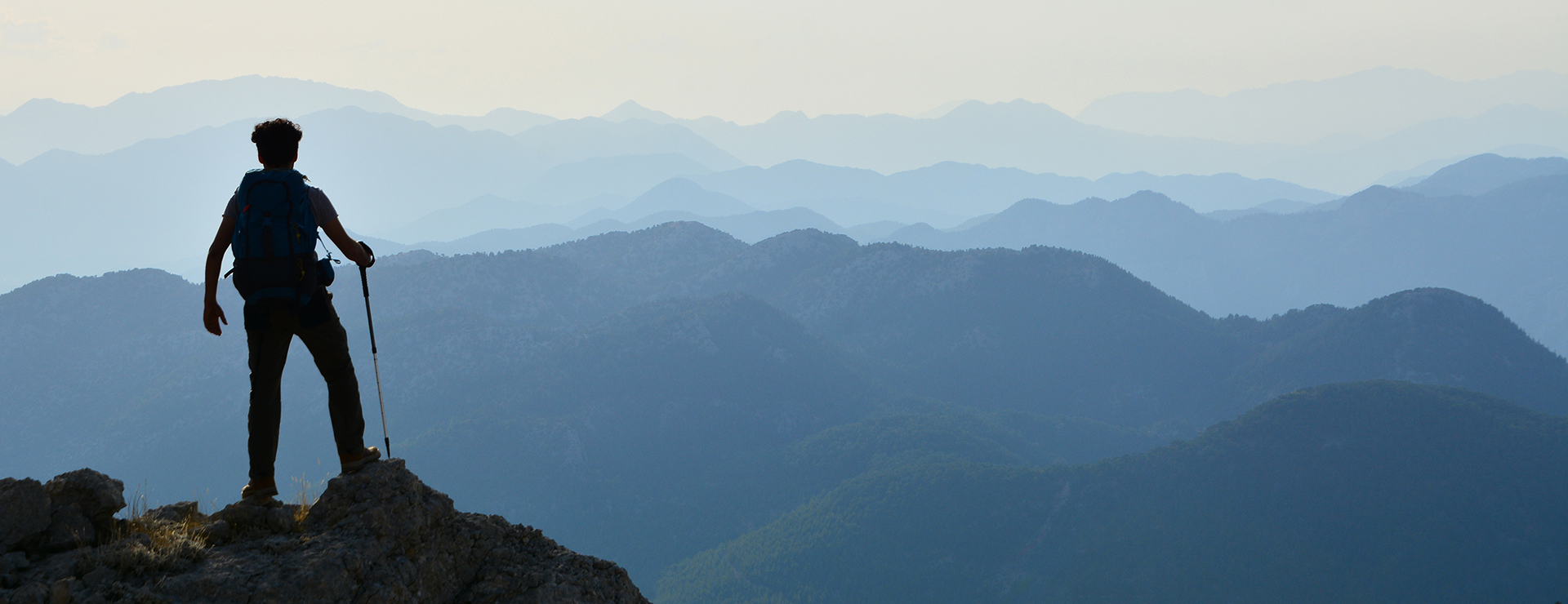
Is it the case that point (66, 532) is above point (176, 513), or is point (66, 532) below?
below

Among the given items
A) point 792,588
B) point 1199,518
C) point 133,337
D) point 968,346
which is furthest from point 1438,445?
point 133,337

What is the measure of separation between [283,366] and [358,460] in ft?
4.05

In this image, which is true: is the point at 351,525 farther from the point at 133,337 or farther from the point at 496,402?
the point at 133,337

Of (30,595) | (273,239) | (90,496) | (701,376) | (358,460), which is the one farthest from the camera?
(701,376)

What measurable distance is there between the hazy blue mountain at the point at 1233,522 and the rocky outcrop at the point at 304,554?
279 ft

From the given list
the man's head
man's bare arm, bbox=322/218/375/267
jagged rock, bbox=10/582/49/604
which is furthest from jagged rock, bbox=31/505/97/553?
the man's head

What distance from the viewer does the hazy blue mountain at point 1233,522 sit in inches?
3189

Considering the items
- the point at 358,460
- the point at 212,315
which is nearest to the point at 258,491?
the point at 358,460

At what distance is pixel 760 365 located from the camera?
488 ft

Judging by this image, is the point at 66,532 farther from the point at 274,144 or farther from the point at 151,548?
the point at 274,144

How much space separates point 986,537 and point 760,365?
62206mm

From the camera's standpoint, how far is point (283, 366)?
7953 millimetres

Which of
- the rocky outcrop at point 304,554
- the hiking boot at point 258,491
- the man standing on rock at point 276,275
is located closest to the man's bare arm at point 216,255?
the man standing on rock at point 276,275

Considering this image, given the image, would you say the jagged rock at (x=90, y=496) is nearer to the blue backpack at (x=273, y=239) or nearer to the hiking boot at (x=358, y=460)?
the hiking boot at (x=358, y=460)
